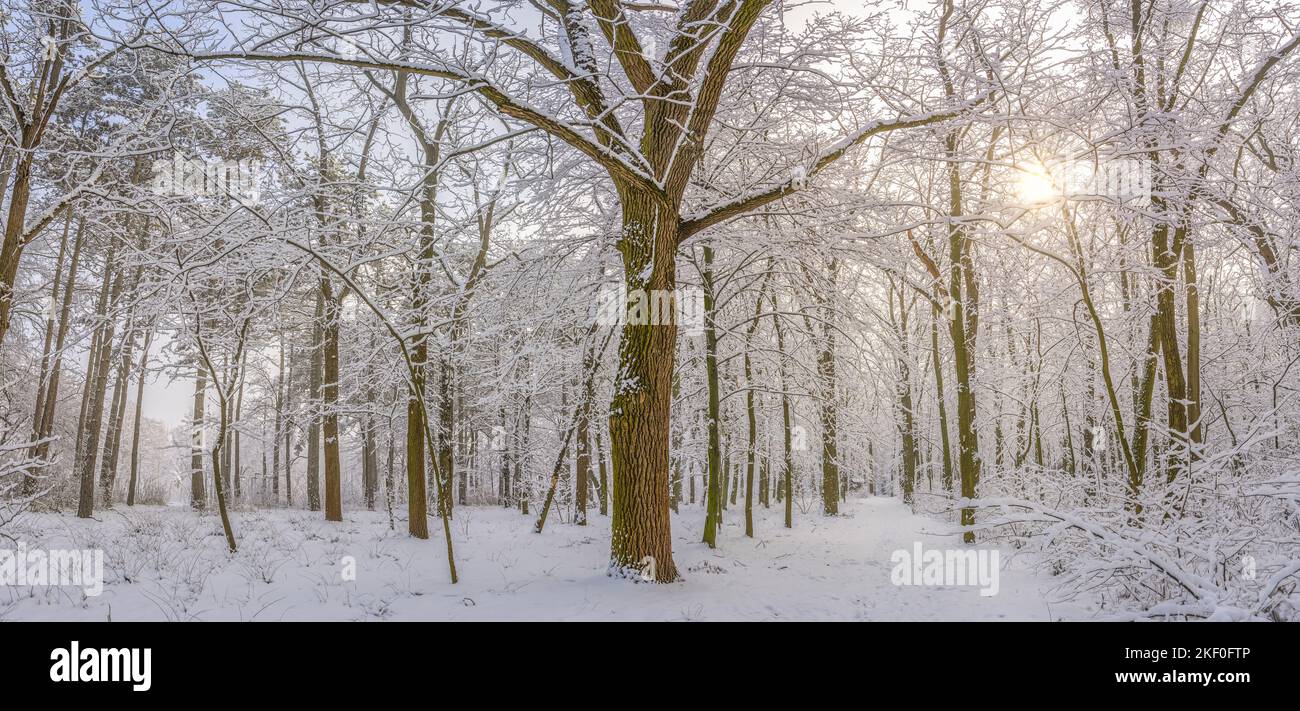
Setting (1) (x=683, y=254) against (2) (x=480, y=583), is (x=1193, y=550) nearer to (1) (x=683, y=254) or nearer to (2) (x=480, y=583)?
(2) (x=480, y=583)

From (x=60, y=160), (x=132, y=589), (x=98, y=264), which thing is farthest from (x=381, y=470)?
(x=132, y=589)

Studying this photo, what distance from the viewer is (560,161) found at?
299 inches

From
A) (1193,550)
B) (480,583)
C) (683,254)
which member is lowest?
(480,583)

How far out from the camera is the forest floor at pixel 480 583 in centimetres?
460

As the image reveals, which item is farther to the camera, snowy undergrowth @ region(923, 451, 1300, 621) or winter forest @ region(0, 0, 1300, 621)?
winter forest @ region(0, 0, 1300, 621)

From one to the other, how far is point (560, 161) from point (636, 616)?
5873 mm

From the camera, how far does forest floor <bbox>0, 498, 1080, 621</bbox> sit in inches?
181

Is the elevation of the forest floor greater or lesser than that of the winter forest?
lesser

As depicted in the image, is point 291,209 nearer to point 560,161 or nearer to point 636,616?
point 560,161

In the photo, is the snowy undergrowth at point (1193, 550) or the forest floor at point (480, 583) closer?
the snowy undergrowth at point (1193, 550)

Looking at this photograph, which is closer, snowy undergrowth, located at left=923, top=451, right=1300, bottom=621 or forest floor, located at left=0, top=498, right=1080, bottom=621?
snowy undergrowth, located at left=923, top=451, right=1300, bottom=621

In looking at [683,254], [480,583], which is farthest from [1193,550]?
[683,254]

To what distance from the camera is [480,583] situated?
5.67 m

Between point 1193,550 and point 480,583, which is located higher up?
point 1193,550
